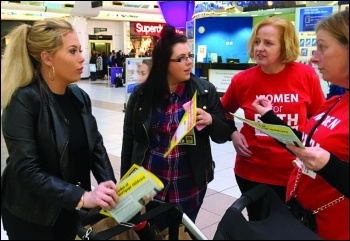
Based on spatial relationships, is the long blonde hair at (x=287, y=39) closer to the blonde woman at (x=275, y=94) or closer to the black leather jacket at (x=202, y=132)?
the blonde woman at (x=275, y=94)

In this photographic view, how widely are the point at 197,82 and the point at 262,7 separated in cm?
70

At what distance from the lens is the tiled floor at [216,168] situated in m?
2.98

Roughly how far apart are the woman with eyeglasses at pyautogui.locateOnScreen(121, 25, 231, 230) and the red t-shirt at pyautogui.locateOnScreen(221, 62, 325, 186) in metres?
0.17

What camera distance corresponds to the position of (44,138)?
128cm

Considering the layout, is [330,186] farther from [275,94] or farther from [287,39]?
[287,39]

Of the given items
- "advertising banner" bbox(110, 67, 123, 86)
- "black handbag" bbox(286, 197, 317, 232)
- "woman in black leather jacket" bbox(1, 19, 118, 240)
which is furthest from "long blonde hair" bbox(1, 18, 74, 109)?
"advertising banner" bbox(110, 67, 123, 86)

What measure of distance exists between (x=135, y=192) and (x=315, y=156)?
0.54 metres

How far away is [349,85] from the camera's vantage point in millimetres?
1033

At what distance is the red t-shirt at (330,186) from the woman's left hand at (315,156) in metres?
0.07

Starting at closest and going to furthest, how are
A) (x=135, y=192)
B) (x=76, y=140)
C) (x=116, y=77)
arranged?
(x=135, y=192)
(x=76, y=140)
(x=116, y=77)

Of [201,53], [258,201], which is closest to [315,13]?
[258,201]

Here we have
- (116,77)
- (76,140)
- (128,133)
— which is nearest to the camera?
(76,140)

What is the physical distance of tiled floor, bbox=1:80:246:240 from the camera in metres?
2.98

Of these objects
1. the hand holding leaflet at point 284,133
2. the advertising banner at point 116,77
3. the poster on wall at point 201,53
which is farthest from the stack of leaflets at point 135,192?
the advertising banner at point 116,77
